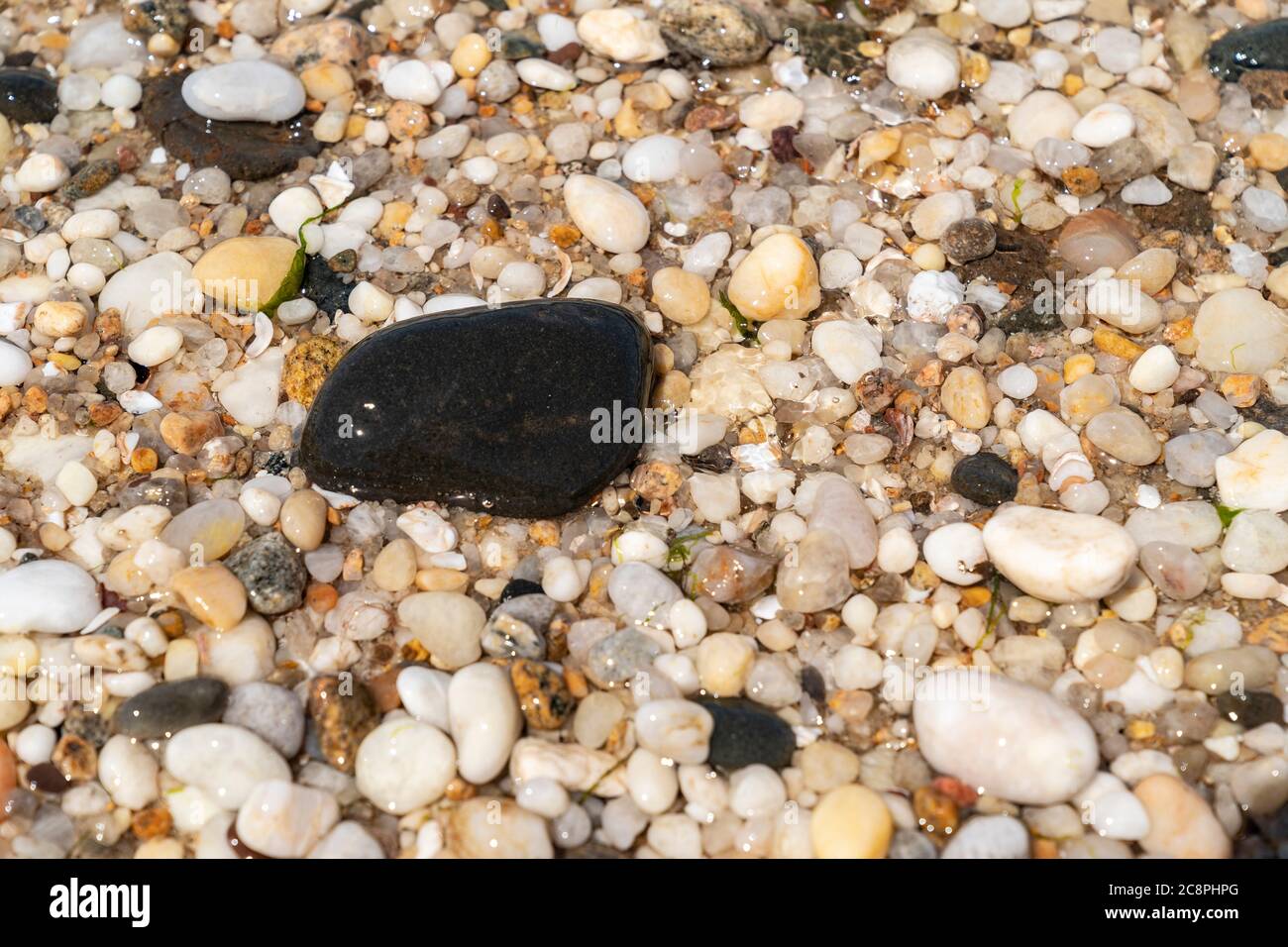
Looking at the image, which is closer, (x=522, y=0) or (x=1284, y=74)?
(x=1284, y=74)

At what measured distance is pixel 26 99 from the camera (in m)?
4.25

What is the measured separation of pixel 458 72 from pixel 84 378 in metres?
1.90

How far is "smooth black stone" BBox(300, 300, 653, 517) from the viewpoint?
323 cm

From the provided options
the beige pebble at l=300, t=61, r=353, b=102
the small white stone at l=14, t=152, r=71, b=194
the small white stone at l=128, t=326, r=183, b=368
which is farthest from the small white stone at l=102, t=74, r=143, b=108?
the small white stone at l=128, t=326, r=183, b=368

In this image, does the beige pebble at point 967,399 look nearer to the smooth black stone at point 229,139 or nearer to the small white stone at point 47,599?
the smooth black stone at point 229,139

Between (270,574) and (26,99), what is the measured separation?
252cm

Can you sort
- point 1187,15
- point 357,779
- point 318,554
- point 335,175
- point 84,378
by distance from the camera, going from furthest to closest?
point 1187,15
point 335,175
point 84,378
point 318,554
point 357,779

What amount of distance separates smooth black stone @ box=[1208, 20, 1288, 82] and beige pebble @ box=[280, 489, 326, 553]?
3.90m

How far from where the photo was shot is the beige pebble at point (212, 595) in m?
3.04

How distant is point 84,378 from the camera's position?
3.61 m

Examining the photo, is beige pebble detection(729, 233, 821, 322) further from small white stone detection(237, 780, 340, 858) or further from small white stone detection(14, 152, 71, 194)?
small white stone detection(14, 152, 71, 194)
